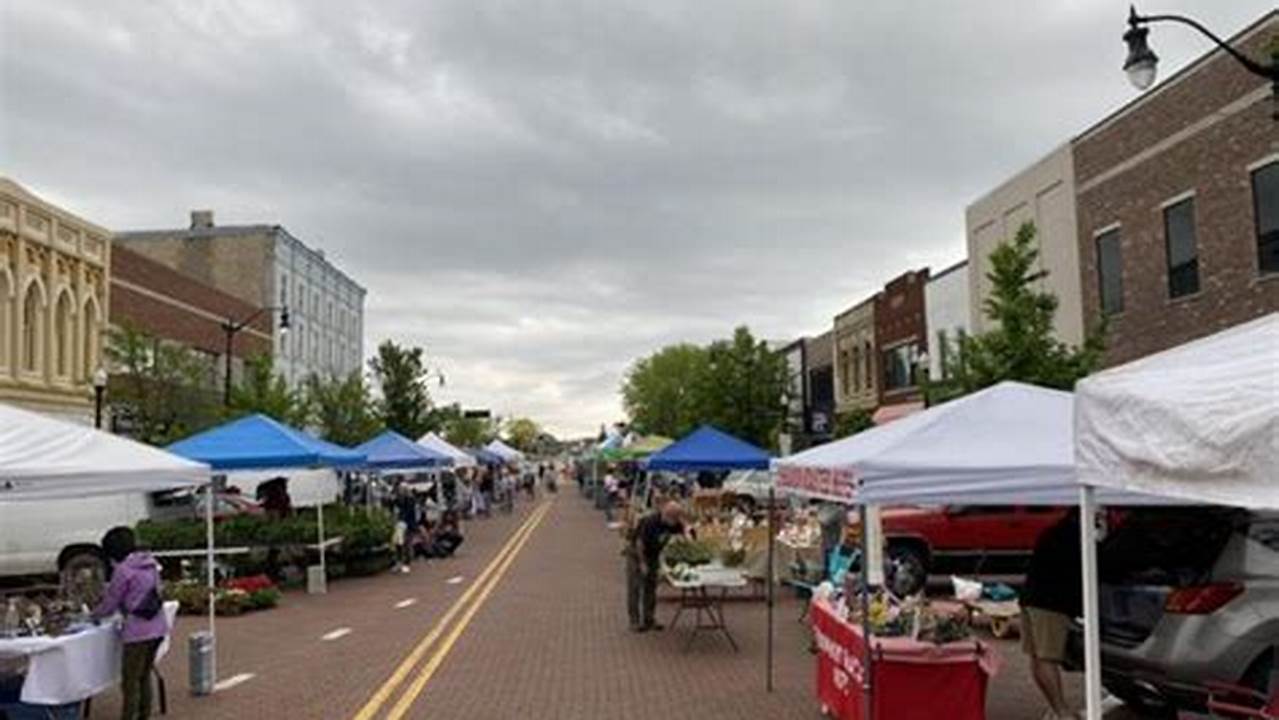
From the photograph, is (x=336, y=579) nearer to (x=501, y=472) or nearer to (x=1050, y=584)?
(x=1050, y=584)

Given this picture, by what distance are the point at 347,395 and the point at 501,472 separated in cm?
2010

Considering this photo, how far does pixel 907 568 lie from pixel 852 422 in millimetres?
36433

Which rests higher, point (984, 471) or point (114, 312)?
point (114, 312)

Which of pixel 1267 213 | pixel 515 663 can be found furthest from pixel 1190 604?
pixel 1267 213

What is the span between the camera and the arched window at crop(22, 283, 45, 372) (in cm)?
3734

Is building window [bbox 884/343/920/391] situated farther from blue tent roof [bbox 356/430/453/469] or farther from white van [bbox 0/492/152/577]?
white van [bbox 0/492/152/577]

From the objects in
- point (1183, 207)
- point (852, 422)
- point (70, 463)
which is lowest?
point (70, 463)

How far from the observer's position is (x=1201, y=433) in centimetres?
514

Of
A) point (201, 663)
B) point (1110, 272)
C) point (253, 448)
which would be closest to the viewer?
point (201, 663)

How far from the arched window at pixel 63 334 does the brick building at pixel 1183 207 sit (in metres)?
28.9

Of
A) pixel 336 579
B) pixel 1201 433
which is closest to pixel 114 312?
pixel 336 579

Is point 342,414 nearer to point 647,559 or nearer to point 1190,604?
point 647,559

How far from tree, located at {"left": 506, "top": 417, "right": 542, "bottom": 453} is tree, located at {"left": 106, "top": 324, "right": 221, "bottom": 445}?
121 meters

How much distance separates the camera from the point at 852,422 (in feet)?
176
